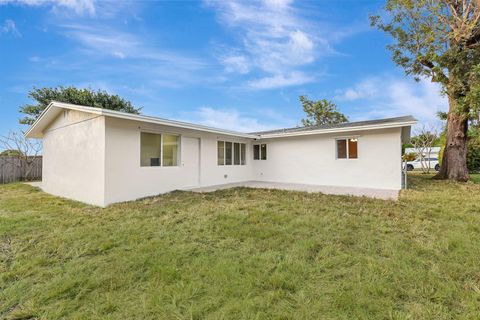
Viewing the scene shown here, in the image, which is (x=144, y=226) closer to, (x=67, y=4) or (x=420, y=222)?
(x=420, y=222)

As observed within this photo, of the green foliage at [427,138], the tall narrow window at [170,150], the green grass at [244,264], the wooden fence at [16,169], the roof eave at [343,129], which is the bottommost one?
the green grass at [244,264]

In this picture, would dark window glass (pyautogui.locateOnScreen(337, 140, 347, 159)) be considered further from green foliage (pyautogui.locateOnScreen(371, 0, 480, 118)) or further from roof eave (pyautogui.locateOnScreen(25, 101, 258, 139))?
green foliage (pyautogui.locateOnScreen(371, 0, 480, 118))

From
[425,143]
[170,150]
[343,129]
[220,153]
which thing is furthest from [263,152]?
[425,143]

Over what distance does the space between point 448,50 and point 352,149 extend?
514 centimetres

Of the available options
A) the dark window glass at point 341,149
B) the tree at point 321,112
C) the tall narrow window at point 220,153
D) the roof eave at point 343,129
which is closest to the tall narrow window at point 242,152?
the roof eave at point 343,129

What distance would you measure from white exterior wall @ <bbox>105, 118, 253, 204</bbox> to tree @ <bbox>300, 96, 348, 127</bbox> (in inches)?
713

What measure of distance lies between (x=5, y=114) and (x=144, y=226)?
1848 centimetres

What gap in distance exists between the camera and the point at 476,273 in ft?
9.21

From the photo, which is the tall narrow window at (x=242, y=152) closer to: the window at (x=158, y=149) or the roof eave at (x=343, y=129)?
the roof eave at (x=343, y=129)

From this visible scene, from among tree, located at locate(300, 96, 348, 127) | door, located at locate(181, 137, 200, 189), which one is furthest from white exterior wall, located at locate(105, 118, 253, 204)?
tree, located at locate(300, 96, 348, 127)

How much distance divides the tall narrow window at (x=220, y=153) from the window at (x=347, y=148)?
5043mm

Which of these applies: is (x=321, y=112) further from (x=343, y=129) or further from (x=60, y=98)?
(x=60, y=98)

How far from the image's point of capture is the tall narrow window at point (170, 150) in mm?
8534

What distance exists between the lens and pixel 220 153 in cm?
1098
